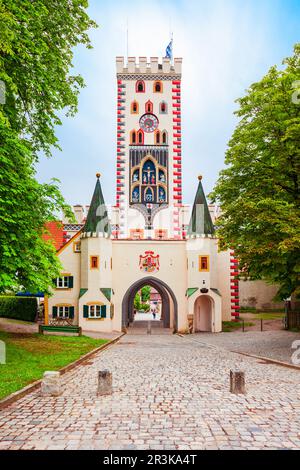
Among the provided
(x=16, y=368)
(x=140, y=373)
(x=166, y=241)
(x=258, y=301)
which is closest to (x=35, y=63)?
(x=16, y=368)

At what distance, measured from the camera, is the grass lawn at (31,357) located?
10125mm

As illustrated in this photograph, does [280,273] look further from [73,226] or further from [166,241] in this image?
[73,226]

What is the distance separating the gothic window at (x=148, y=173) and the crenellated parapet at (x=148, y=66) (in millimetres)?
9547

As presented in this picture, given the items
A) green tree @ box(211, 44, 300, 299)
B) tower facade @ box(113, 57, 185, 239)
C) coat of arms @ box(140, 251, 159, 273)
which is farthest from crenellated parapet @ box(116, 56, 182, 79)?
green tree @ box(211, 44, 300, 299)

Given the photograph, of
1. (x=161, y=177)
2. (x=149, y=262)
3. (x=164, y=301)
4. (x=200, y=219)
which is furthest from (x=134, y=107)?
(x=164, y=301)

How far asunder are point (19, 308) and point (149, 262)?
34.5 ft

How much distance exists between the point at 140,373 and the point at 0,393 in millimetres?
4668

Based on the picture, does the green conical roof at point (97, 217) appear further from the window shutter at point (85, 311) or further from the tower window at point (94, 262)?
the window shutter at point (85, 311)

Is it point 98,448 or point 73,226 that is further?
point 73,226

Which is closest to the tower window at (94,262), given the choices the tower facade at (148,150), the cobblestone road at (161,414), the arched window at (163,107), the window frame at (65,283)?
the window frame at (65,283)

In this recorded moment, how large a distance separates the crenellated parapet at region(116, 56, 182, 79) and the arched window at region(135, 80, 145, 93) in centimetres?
86

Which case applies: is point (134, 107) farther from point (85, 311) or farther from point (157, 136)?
point (85, 311)
